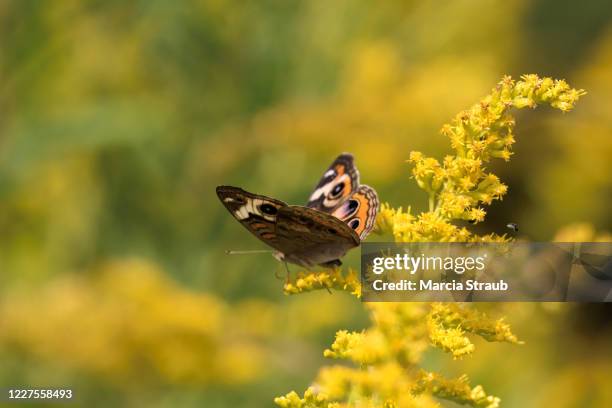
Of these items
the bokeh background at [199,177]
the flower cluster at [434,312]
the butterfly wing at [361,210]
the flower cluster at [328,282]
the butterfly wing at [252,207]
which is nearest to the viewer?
the flower cluster at [434,312]

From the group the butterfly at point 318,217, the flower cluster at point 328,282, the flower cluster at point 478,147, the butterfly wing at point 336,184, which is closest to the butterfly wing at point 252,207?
the butterfly at point 318,217

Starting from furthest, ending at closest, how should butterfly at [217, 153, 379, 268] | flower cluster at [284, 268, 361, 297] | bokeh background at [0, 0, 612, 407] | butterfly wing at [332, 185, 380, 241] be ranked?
bokeh background at [0, 0, 612, 407] < butterfly at [217, 153, 379, 268] < butterfly wing at [332, 185, 380, 241] < flower cluster at [284, 268, 361, 297]

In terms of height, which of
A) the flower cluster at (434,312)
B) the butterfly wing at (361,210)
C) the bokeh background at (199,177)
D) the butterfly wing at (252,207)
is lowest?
the flower cluster at (434,312)

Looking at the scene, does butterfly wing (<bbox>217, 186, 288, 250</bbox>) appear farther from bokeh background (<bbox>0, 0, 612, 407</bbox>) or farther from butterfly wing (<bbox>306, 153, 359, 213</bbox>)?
bokeh background (<bbox>0, 0, 612, 407</bbox>)

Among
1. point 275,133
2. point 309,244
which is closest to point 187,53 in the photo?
point 275,133

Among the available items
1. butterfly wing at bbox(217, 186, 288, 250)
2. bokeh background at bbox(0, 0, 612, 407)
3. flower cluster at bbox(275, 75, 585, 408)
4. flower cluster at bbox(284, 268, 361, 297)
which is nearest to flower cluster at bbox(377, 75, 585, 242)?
flower cluster at bbox(275, 75, 585, 408)

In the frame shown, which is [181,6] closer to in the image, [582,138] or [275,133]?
[275,133]

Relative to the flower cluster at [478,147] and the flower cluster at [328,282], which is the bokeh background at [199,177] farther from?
the flower cluster at [478,147]
